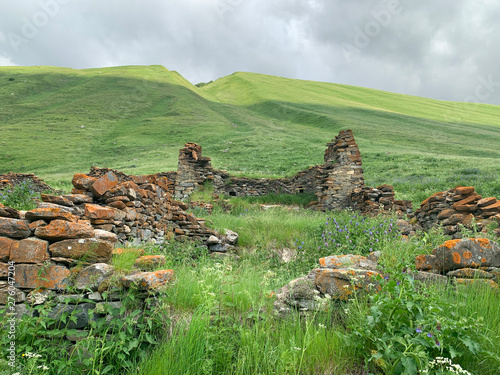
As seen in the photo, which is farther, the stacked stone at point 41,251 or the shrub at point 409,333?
the stacked stone at point 41,251

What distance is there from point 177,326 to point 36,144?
143ft

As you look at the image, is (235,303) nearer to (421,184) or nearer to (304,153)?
(421,184)

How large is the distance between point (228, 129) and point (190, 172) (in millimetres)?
32012

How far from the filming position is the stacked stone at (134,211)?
5039 mm

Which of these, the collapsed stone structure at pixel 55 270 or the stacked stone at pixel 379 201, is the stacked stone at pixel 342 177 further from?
the collapsed stone structure at pixel 55 270

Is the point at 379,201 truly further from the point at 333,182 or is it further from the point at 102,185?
the point at 102,185

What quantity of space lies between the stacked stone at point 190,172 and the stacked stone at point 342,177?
5.74m

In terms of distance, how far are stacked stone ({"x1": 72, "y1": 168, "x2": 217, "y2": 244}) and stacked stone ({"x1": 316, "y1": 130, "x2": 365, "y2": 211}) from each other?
251 inches

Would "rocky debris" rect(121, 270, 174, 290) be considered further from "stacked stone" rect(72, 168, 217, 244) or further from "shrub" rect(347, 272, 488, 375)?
"stacked stone" rect(72, 168, 217, 244)

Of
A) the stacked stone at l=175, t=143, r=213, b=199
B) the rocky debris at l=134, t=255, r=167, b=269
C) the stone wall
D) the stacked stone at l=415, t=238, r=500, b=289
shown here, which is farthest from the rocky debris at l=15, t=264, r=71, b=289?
the stacked stone at l=175, t=143, r=213, b=199

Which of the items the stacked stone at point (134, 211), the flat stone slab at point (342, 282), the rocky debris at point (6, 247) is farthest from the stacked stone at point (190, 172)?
the flat stone slab at point (342, 282)

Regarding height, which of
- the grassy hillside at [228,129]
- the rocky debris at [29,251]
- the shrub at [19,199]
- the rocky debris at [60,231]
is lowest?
the shrub at [19,199]

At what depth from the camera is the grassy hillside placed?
78.9 ft

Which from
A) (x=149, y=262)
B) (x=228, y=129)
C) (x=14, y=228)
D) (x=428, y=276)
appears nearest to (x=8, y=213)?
(x=14, y=228)
